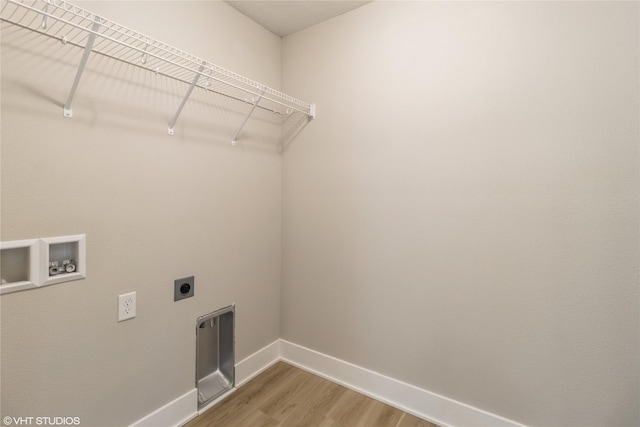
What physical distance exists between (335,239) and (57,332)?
1.44m

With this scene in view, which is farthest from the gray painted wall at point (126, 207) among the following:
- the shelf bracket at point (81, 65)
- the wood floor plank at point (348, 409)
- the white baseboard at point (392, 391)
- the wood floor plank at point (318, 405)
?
the wood floor plank at point (348, 409)

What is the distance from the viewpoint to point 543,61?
133cm

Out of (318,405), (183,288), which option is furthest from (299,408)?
(183,288)

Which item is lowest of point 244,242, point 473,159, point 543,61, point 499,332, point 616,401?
point 616,401

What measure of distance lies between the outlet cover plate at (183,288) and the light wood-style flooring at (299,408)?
2.29 ft

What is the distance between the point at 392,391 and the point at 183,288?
1.36 metres

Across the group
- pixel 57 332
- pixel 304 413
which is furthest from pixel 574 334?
pixel 57 332

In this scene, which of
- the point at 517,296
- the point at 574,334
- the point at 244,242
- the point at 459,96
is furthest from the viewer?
the point at 244,242

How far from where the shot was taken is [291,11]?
74.3 inches

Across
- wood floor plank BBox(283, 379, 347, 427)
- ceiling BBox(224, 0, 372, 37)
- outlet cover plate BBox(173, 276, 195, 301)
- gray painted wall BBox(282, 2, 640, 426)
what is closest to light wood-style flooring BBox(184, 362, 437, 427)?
wood floor plank BBox(283, 379, 347, 427)

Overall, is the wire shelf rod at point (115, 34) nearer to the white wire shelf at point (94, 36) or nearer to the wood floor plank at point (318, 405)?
the white wire shelf at point (94, 36)

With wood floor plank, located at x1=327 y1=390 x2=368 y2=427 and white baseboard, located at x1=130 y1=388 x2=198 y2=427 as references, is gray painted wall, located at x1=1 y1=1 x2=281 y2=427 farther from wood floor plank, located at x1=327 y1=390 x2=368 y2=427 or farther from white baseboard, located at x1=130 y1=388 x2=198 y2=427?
wood floor plank, located at x1=327 y1=390 x2=368 y2=427

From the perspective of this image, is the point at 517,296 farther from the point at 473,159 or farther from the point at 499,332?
the point at 473,159

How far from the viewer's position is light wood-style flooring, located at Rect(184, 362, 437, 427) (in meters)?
1.63
